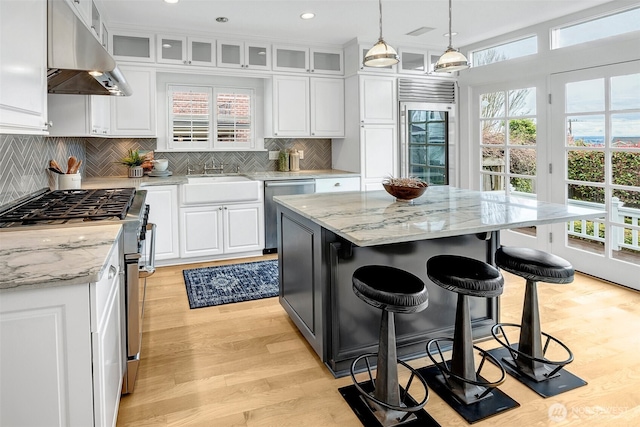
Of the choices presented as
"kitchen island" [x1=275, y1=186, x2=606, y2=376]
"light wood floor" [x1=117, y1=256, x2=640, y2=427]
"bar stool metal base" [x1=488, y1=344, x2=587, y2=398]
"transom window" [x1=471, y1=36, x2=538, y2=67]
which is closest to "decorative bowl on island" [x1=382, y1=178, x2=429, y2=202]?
"kitchen island" [x1=275, y1=186, x2=606, y2=376]

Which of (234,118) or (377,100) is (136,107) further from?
(377,100)

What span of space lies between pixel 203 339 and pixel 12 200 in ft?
4.68

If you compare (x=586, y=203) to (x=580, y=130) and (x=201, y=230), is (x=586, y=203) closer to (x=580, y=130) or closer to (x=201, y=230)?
(x=580, y=130)

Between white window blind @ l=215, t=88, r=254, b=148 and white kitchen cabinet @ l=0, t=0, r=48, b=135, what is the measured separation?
3.14 meters

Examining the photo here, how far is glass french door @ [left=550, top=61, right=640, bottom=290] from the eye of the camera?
3754 mm

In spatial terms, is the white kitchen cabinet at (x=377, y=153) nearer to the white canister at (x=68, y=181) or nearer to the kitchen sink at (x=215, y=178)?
the kitchen sink at (x=215, y=178)

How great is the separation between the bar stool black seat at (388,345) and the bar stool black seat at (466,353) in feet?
0.61

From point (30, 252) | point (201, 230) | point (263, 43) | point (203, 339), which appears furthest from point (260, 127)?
point (30, 252)

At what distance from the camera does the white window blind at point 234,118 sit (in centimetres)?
538

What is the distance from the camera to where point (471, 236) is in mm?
2725

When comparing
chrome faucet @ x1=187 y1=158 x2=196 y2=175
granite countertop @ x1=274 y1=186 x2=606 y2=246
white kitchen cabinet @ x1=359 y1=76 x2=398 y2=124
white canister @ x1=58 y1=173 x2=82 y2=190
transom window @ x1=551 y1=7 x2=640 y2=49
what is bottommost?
granite countertop @ x1=274 y1=186 x2=606 y2=246

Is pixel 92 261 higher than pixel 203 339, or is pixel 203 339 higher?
pixel 92 261

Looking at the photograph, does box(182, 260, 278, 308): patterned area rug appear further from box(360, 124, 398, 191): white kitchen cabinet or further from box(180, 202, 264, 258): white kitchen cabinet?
box(360, 124, 398, 191): white kitchen cabinet

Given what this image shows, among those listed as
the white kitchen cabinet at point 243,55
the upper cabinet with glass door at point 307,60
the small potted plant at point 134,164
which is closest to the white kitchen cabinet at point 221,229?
the small potted plant at point 134,164
